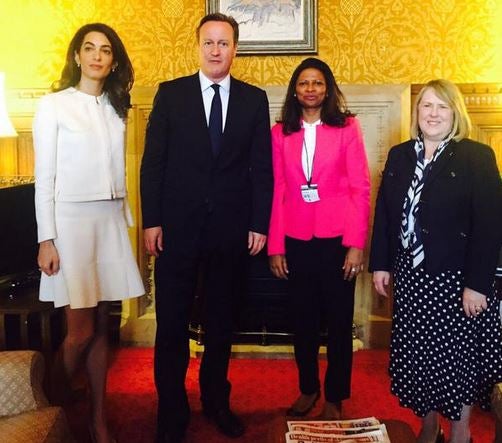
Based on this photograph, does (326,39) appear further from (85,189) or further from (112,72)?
(85,189)

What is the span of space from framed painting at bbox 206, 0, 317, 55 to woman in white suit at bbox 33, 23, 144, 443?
1.29 meters

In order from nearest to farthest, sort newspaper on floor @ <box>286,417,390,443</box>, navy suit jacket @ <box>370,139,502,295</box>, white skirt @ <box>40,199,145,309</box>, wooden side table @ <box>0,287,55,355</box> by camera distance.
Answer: newspaper on floor @ <box>286,417,390,443</box> < navy suit jacket @ <box>370,139,502,295</box> < white skirt @ <box>40,199,145,309</box> < wooden side table @ <box>0,287,55,355</box>

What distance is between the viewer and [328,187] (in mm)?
2305

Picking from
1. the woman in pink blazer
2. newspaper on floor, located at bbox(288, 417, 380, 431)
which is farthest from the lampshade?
newspaper on floor, located at bbox(288, 417, 380, 431)

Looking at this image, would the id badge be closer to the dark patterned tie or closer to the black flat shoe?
the dark patterned tie

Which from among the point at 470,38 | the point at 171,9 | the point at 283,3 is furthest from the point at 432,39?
the point at 171,9

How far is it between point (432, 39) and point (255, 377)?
202 centimetres

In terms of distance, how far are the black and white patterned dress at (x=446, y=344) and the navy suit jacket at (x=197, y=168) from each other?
0.64 metres

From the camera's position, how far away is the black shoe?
2350 mm

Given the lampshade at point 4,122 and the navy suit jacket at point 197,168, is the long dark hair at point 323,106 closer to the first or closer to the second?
the navy suit jacket at point 197,168

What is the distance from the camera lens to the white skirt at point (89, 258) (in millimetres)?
1934

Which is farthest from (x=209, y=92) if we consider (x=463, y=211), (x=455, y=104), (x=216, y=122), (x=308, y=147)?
(x=463, y=211)

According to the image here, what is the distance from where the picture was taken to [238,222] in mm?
2221

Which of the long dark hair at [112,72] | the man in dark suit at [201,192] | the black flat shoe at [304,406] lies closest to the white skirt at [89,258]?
the man in dark suit at [201,192]
